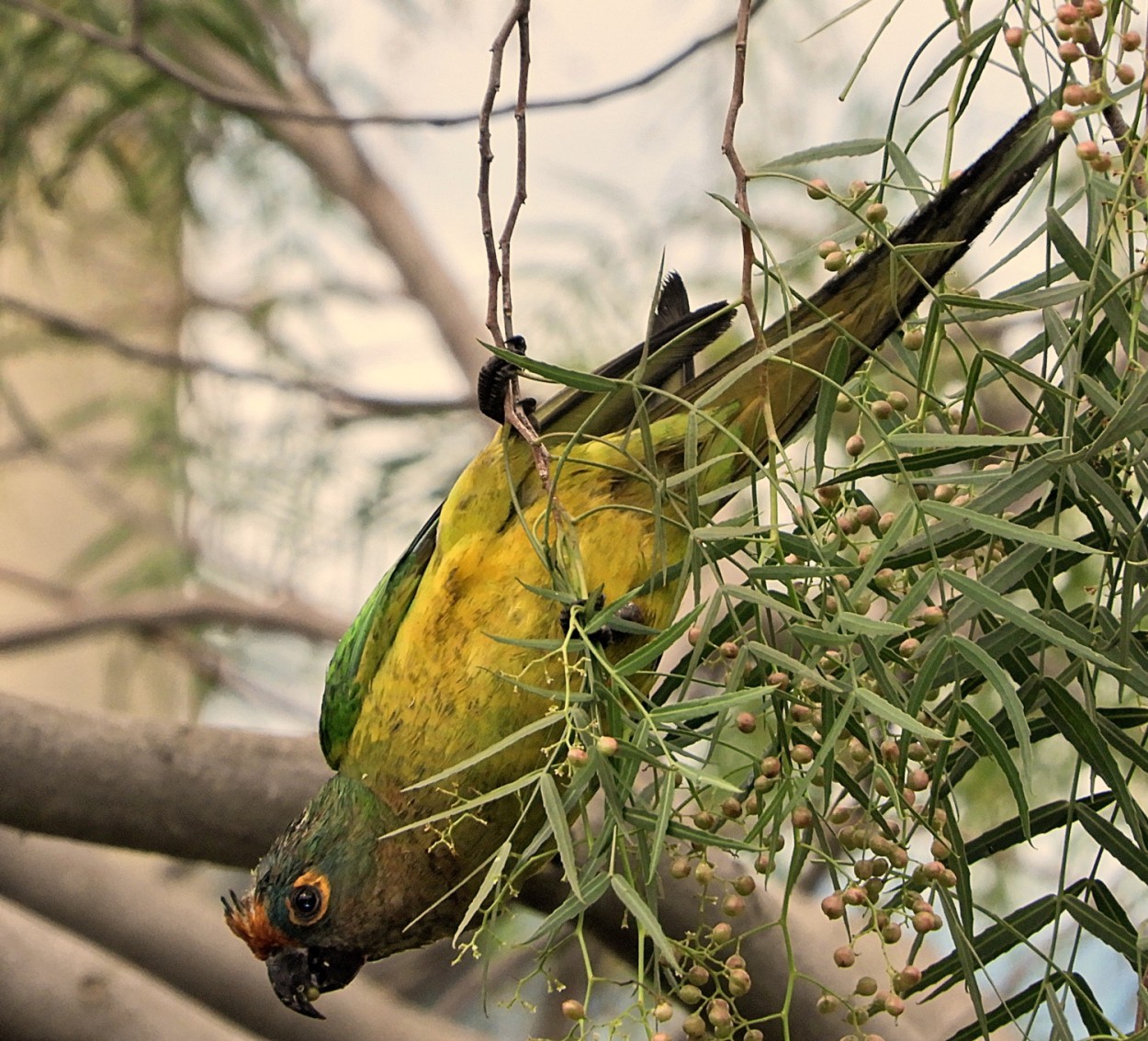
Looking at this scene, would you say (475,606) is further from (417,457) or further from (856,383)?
(417,457)

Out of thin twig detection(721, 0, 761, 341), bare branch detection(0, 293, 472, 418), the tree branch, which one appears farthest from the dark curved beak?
bare branch detection(0, 293, 472, 418)

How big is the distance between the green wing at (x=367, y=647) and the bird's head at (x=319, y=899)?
0.15 feet

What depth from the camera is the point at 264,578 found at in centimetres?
247

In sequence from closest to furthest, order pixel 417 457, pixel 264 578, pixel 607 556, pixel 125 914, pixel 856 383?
pixel 856 383 → pixel 607 556 → pixel 125 914 → pixel 417 457 → pixel 264 578

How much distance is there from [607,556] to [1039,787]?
1.07 m

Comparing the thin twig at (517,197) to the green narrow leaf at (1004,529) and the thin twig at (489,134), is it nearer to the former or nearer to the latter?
the thin twig at (489,134)

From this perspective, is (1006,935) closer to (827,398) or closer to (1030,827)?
(1030,827)

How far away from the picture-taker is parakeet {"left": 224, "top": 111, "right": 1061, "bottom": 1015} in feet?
2.96

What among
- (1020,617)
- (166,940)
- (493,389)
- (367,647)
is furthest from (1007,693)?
(166,940)

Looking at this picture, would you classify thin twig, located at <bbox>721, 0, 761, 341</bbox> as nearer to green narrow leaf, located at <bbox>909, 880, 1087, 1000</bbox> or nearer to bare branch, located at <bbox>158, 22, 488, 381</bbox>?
green narrow leaf, located at <bbox>909, 880, 1087, 1000</bbox>

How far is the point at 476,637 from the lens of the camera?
1.04 meters

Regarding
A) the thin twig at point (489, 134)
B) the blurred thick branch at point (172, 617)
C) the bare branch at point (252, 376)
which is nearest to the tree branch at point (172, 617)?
the blurred thick branch at point (172, 617)

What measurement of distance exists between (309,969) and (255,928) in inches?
2.4

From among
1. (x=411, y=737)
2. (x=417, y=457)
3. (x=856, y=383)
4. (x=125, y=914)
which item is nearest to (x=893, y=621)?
(x=856, y=383)
